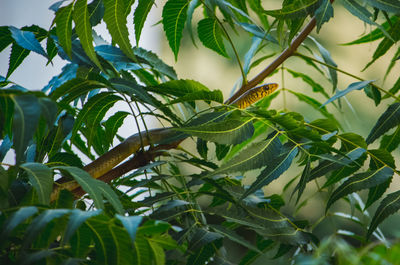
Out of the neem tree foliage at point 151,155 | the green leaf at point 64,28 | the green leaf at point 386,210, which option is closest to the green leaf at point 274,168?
the neem tree foliage at point 151,155

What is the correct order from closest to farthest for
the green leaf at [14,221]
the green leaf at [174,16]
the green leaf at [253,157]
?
the green leaf at [14,221] → the green leaf at [253,157] → the green leaf at [174,16]

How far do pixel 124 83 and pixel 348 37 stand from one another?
5.84 ft

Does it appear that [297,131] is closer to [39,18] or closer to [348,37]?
[39,18]

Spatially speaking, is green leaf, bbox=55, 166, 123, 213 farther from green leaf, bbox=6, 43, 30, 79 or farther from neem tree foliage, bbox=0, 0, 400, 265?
green leaf, bbox=6, 43, 30, 79

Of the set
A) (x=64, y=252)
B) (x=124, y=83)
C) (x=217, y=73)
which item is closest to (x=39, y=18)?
(x=217, y=73)

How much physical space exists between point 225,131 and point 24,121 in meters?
0.18

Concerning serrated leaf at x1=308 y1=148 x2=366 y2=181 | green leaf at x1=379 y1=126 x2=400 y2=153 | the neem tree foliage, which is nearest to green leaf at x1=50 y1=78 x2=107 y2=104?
the neem tree foliage

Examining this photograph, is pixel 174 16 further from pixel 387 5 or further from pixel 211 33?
pixel 387 5

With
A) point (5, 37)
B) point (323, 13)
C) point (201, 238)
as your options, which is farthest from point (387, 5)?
point (5, 37)

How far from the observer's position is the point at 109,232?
0.32m

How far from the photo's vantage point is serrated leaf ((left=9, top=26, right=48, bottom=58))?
442 mm

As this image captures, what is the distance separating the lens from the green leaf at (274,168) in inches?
15.6

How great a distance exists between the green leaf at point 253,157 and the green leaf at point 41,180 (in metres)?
0.13

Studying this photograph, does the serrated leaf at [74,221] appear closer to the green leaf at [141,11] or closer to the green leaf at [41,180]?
the green leaf at [41,180]
